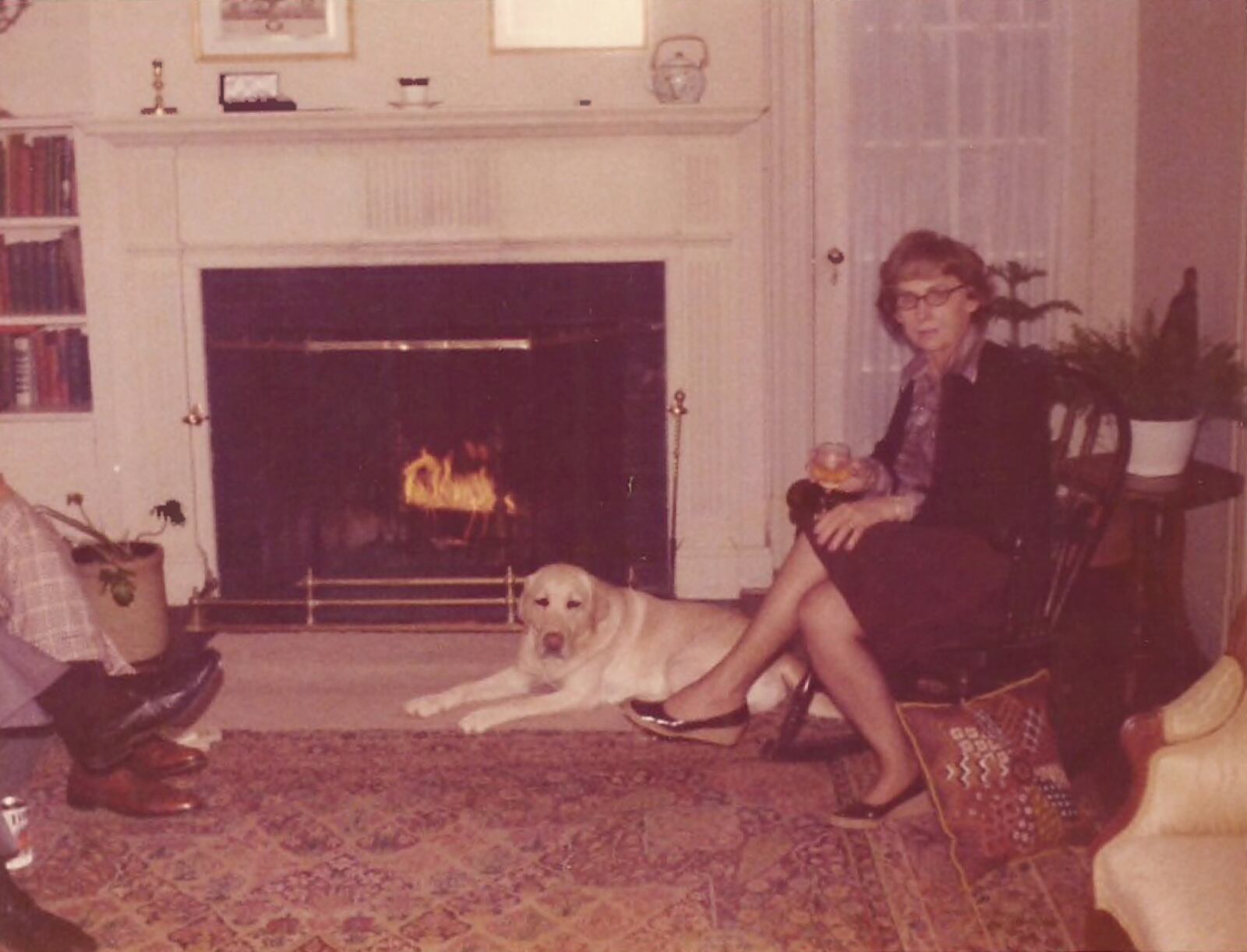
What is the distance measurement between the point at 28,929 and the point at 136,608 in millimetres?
1890

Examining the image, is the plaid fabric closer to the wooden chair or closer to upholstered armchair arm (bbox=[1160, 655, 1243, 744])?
the wooden chair

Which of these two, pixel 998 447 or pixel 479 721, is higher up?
pixel 998 447

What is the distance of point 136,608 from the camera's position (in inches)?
181

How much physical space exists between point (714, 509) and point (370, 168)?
60.3 inches

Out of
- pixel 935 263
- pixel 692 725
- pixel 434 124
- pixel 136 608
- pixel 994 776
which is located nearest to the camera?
pixel 994 776

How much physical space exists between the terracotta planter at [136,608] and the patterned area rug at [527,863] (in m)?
0.80

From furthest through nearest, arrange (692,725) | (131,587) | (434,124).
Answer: (434,124), (131,587), (692,725)

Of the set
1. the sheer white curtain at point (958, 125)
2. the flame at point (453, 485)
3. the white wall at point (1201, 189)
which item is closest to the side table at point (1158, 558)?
the white wall at point (1201, 189)

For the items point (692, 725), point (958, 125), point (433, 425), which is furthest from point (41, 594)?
point (958, 125)

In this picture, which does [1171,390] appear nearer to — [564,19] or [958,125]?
[958,125]

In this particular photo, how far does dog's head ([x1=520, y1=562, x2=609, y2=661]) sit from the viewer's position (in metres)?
3.89

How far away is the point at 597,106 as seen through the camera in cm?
474

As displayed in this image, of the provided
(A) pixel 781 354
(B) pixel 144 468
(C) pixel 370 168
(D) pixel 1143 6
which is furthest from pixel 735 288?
(B) pixel 144 468

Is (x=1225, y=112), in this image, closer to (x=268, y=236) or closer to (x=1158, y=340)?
(x=1158, y=340)
